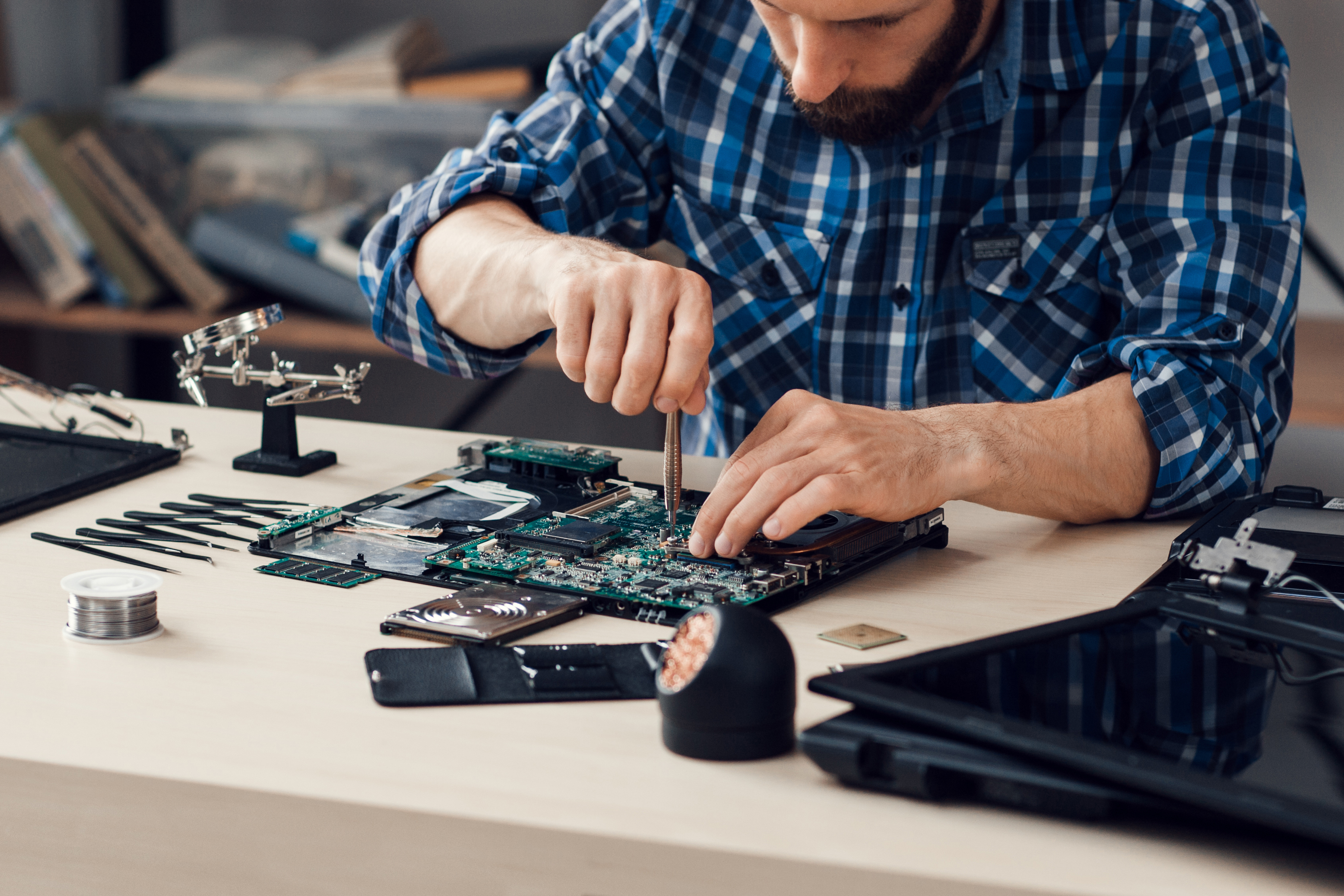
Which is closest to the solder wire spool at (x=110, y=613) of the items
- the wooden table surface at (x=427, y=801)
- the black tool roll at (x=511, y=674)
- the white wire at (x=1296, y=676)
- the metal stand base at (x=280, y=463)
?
the wooden table surface at (x=427, y=801)

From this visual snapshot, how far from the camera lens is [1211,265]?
1159mm

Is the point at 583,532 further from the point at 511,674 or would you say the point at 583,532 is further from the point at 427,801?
the point at 427,801

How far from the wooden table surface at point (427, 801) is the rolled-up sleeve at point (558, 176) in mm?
500

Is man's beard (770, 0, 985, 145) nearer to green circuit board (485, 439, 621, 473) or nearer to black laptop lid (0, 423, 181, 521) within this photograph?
green circuit board (485, 439, 621, 473)

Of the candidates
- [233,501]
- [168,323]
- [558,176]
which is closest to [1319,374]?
[558,176]

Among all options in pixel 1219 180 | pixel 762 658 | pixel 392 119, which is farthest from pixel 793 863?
pixel 392 119

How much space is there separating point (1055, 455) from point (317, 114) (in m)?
→ 1.95

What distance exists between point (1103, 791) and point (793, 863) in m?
0.14

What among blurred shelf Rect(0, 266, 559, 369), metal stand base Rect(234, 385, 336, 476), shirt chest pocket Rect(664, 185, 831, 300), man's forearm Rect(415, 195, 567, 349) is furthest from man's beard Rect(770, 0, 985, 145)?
blurred shelf Rect(0, 266, 559, 369)

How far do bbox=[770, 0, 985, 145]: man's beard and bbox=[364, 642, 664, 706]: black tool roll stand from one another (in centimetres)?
63

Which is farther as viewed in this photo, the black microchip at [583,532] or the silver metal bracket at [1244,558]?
the black microchip at [583,532]

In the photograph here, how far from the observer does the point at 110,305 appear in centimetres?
266

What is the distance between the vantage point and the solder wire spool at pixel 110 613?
2.59ft

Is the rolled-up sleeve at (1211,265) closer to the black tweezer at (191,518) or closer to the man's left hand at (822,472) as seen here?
the man's left hand at (822,472)
